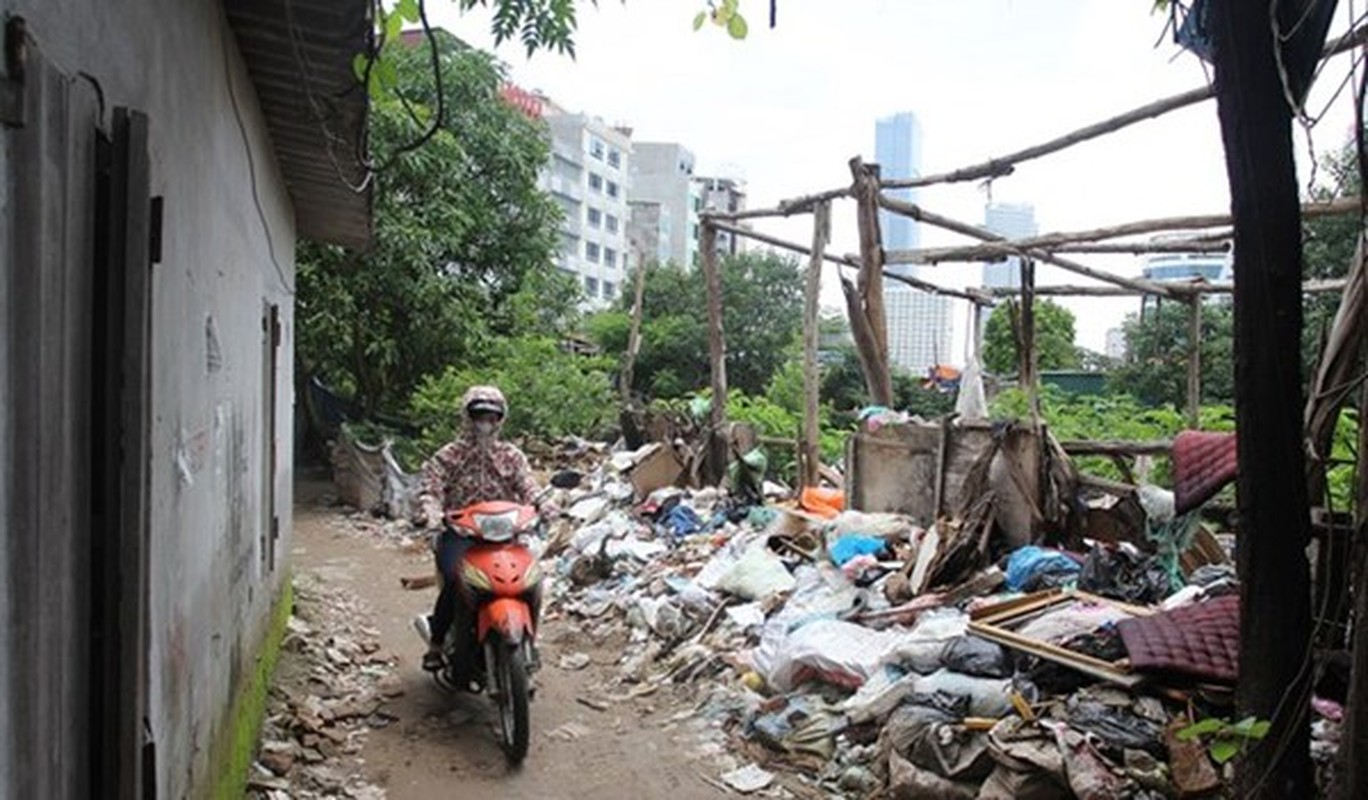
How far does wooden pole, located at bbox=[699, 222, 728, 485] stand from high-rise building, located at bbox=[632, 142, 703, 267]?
51.1 meters

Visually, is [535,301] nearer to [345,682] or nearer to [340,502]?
[340,502]

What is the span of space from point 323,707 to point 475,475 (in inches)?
57.9

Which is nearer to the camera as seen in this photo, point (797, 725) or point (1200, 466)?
point (1200, 466)

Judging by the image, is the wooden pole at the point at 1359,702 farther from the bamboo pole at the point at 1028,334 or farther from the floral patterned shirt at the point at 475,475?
the bamboo pole at the point at 1028,334

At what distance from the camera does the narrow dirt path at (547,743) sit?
4.51 m

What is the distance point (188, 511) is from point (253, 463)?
2149 millimetres

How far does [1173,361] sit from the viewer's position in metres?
18.0

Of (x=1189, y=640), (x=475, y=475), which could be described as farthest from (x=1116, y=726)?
(x=475, y=475)

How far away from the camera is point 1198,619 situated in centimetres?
416

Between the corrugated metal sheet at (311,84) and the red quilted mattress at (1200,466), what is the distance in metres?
3.75

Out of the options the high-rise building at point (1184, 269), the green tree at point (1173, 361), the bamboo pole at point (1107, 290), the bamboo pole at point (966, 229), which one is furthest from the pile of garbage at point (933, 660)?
the green tree at point (1173, 361)

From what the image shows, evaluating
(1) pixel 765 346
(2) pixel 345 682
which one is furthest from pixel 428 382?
(1) pixel 765 346

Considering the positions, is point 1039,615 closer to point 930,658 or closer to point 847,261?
point 930,658

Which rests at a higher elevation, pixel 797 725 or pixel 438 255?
pixel 438 255
